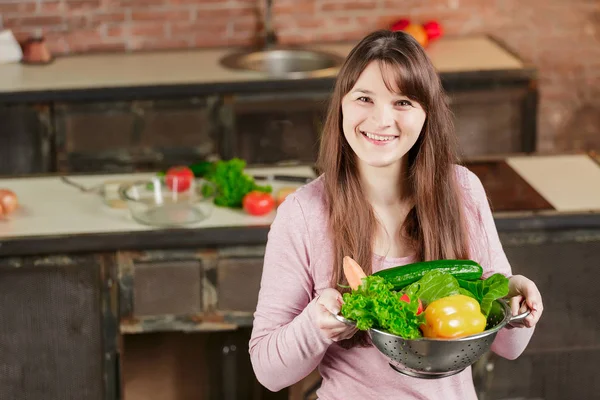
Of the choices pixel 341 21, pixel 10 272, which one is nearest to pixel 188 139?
pixel 341 21

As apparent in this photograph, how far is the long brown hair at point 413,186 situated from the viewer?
2055 millimetres

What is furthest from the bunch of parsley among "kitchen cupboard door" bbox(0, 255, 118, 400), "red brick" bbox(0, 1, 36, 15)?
"red brick" bbox(0, 1, 36, 15)

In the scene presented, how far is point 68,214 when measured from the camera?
3221 millimetres

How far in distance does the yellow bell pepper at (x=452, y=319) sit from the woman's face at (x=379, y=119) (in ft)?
1.12

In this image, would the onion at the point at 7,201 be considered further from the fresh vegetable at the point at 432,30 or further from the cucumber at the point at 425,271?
the fresh vegetable at the point at 432,30

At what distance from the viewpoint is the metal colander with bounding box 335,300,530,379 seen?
1.83 metres

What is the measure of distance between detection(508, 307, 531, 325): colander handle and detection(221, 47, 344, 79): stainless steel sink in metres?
2.94

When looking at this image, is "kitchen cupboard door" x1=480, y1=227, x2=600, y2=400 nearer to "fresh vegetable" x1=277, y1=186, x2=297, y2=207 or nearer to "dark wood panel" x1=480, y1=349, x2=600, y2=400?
"dark wood panel" x1=480, y1=349, x2=600, y2=400

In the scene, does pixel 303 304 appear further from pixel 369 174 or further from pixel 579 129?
pixel 579 129

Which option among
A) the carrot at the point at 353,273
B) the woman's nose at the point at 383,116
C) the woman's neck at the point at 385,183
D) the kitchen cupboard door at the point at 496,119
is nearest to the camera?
the carrot at the point at 353,273

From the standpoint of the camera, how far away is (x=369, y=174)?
2166mm

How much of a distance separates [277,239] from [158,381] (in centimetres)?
141

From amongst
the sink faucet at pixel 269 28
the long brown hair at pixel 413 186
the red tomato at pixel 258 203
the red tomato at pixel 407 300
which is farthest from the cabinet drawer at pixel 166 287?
the sink faucet at pixel 269 28

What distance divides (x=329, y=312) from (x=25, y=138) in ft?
9.54
